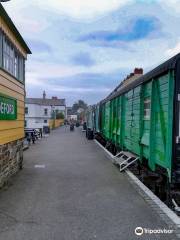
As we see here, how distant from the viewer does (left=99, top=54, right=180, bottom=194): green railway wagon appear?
288 inches

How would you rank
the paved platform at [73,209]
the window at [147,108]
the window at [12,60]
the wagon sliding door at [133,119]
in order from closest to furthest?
the paved platform at [73,209]
the window at [147,108]
the window at [12,60]
the wagon sliding door at [133,119]

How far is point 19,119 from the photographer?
1327cm

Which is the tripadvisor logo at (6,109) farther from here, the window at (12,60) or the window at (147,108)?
the window at (147,108)

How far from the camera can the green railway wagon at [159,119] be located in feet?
24.0

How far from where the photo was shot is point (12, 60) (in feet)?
38.7

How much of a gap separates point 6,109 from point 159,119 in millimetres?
4236

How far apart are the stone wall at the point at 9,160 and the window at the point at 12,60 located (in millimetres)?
2166

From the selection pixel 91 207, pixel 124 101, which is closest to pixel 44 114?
pixel 124 101

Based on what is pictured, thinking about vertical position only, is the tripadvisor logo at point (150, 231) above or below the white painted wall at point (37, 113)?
below

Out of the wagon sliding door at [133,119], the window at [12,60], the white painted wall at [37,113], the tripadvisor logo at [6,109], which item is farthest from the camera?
the white painted wall at [37,113]

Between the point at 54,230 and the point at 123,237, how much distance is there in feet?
3.72

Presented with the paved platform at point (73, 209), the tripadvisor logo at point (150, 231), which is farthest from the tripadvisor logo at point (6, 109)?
the tripadvisor logo at point (150, 231)

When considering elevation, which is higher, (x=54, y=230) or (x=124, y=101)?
(x=124, y=101)

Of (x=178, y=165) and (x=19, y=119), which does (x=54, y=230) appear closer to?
(x=178, y=165)
